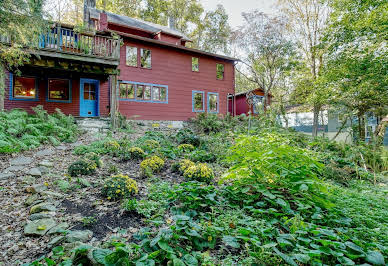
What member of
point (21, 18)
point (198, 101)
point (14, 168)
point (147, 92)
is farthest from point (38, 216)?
point (198, 101)

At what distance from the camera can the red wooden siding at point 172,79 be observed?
1220 centimetres

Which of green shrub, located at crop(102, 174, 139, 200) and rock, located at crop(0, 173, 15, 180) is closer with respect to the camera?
green shrub, located at crop(102, 174, 139, 200)

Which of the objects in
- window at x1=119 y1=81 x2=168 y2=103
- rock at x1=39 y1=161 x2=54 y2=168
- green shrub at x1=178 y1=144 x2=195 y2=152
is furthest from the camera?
window at x1=119 y1=81 x2=168 y2=103

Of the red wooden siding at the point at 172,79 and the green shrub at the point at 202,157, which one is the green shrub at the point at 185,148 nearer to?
the green shrub at the point at 202,157

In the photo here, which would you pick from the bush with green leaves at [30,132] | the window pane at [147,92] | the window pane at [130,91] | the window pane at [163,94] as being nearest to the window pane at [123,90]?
the window pane at [130,91]

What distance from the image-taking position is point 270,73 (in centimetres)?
1659

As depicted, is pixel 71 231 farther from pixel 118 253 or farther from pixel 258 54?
pixel 258 54

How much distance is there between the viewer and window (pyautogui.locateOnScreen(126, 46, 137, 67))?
1221 centimetres

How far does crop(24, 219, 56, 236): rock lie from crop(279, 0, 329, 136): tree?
50.5ft

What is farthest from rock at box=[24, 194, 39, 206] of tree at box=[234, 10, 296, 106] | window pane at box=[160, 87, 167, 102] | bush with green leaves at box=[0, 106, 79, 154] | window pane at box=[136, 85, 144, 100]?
tree at box=[234, 10, 296, 106]

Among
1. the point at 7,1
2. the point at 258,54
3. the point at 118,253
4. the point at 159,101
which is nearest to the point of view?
the point at 118,253

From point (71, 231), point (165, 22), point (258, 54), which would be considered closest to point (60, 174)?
point (71, 231)

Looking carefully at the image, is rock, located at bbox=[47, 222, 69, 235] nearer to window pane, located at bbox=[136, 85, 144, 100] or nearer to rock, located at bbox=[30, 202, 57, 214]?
rock, located at bbox=[30, 202, 57, 214]

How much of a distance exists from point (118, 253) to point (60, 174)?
3.30 m
